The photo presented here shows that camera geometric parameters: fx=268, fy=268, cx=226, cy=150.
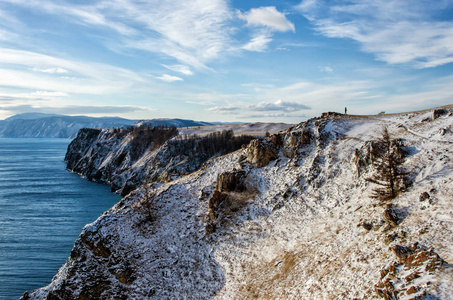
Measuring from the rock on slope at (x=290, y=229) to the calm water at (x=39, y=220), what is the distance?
13039mm

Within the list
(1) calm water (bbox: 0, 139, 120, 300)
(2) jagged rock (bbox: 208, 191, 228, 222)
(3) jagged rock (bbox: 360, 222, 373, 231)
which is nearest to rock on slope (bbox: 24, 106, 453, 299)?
(3) jagged rock (bbox: 360, 222, 373, 231)

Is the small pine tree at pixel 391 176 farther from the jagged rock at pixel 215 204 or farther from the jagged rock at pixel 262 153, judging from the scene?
the jagged rock at pixel 215 204

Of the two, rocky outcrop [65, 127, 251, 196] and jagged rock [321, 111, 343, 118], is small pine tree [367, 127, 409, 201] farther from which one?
rocky outcrop [65, 127, 251, 196]

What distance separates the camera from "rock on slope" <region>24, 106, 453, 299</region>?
18.0m

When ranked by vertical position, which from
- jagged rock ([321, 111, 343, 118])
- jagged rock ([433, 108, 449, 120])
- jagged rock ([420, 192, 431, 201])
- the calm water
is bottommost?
the calm water

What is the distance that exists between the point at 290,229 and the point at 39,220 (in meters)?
59.6

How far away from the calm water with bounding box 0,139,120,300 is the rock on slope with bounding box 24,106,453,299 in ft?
42.8

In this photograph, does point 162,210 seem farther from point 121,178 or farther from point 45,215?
point 121,178

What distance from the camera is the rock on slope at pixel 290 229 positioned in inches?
709

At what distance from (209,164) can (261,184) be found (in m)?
11.3

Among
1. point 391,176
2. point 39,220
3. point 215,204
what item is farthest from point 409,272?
point 39,220

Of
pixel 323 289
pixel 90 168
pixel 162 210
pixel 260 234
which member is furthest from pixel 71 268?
pixel 90 168

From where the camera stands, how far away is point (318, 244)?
23.8 metres

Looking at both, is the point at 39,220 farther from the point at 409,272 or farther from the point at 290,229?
the point at 409,272
